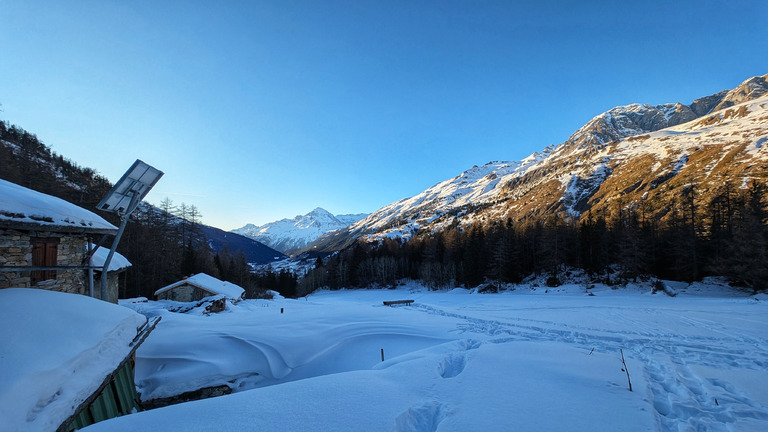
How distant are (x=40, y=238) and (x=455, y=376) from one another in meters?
12.0

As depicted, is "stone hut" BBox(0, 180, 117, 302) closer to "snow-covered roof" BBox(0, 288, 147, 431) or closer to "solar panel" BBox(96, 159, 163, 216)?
"snow-covered roof" BBox(0, 288, 147, 431)

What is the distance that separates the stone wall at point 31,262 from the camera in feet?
22.8

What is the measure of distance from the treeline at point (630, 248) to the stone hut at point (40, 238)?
4901 centimetres

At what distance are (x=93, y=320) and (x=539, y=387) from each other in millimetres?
9724

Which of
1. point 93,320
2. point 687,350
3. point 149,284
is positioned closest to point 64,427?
point 93,320

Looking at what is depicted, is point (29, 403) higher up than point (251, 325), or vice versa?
point (29, 403)

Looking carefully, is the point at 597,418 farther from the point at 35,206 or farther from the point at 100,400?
the point at 35,206

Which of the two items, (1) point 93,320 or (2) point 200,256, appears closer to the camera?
(1) point 93,320

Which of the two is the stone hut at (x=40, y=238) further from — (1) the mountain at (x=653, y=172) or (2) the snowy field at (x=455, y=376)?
(1) the mountain at (x=653, y=172)

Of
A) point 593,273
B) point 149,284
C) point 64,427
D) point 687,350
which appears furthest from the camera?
point 593,273

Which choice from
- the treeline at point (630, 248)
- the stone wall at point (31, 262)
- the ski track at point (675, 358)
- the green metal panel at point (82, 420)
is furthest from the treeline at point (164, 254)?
the treeline at point (630, 248)

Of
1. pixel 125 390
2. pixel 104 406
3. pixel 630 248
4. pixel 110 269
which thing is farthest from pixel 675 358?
pixel 630 248

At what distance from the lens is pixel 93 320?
6168mm

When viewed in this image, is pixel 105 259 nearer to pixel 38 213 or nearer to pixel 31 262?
pixel 31 262
